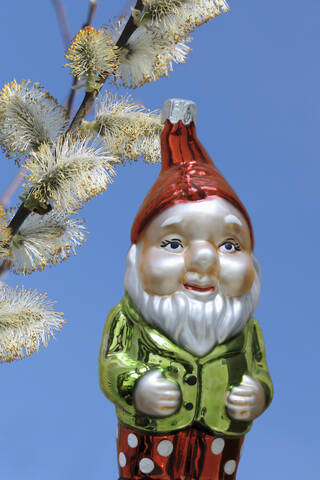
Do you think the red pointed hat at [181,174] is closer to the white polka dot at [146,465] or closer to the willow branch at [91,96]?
the white polka dot at [146,465]

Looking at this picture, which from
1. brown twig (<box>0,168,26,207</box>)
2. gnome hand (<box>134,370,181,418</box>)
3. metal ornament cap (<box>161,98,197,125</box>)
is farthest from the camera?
brown twig (<box>0,168,26,207</box>)

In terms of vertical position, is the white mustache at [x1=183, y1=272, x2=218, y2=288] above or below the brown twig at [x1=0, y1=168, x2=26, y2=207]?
below

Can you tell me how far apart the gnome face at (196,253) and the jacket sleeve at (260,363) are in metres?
0.22

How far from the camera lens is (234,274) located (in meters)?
2.67

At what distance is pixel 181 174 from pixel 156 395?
779 mm

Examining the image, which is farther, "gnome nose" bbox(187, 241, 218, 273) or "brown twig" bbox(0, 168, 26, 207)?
"brown twig" bbox(0, 168, 26, 207)

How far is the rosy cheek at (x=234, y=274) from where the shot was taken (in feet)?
8.72

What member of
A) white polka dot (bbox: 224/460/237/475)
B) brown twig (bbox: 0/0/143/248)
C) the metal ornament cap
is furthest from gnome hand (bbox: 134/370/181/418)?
brown twig (bbox: 0/0/143/248)

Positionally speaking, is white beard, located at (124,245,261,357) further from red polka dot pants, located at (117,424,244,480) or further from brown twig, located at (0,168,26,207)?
brown twig, located at (0,168,26,207)

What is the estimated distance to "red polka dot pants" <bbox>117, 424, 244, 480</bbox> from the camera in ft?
8.59

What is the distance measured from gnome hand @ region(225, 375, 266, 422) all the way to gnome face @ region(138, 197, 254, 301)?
12.3 inches

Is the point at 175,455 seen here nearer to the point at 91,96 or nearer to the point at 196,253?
the point at 196,253

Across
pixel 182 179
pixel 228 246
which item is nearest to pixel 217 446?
pixel 228 246

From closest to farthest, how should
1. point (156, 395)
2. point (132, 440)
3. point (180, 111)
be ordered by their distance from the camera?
1. point (156, 395)
2. point (132, 440)
3. point (180, 111)
